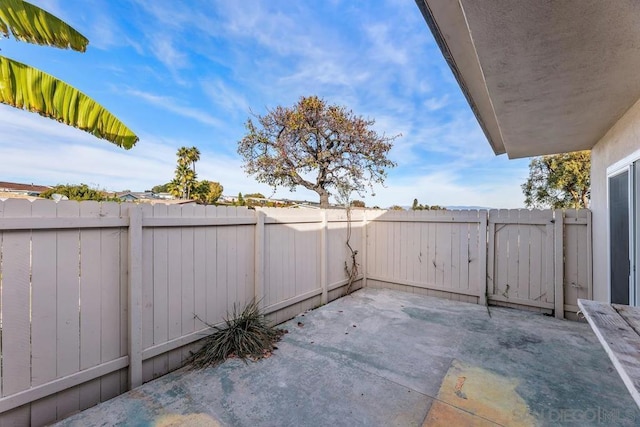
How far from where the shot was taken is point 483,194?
494 inches

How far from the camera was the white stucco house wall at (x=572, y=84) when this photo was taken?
1.39m

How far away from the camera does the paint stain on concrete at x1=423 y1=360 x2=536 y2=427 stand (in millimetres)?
1861

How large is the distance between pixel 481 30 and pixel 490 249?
12.7 ft

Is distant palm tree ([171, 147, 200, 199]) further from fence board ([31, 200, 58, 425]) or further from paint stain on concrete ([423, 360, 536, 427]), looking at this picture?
paint stain on concrete ([423, 360, 536, 427])

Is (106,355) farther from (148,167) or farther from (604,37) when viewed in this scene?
(148,167)

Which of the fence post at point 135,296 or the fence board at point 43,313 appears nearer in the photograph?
the fence board at point 43,313

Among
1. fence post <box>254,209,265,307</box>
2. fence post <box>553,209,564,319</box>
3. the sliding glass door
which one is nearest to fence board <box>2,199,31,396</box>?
fence post <box>254,209,265,307</box>

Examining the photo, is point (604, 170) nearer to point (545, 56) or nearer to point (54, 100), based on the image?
point (545, 56)

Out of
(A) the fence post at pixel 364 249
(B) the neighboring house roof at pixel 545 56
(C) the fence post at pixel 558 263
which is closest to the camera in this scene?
(B) the neighboring house roof at pixel 545 56

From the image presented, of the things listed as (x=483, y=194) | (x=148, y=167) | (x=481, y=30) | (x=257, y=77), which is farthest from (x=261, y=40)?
(x=483, y=194)

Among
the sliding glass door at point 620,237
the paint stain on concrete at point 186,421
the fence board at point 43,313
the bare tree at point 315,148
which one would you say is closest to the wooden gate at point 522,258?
the sliding glass door at point 620,237

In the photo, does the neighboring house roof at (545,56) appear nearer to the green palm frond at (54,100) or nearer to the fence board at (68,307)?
the fence board at (68,307)

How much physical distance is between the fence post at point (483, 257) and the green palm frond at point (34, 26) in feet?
18.5

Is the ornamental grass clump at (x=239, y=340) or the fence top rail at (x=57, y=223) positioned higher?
the fence top rail at (x=57, y=223)
